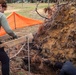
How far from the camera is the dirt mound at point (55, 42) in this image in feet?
21.2

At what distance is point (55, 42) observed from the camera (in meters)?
6.71

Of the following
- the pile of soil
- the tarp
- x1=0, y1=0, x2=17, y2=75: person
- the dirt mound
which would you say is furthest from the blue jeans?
the tarp

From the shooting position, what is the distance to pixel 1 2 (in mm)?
5207

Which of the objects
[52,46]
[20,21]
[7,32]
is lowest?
[20,21]

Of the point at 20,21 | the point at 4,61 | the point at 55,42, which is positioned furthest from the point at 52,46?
the point at 20,21

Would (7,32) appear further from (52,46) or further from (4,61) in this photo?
(52,46)

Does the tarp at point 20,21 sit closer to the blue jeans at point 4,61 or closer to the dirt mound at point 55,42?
the dirt mound at point 55,42

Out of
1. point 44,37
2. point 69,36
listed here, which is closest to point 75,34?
point 69,36

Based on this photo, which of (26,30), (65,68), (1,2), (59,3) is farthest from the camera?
(26,30)

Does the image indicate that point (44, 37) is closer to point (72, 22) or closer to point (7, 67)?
point (72, 22)

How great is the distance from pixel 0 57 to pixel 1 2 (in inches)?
39.1

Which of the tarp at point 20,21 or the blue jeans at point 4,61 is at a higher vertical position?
the blue jeans at point 4,61

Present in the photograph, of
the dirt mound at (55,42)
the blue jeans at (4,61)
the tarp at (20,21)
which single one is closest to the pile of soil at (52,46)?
the dirt mound at (55,42)

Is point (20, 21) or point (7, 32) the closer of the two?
point (7, 32)
